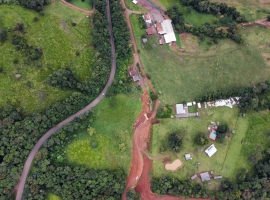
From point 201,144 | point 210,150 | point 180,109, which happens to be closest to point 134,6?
point 180,109

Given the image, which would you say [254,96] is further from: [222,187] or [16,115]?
[16,115]

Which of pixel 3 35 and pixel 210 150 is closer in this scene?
pixel 3 35

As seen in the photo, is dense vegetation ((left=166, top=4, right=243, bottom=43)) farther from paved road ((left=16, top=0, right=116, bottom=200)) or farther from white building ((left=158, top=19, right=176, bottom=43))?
paved road ((left=16, top=0, right=116, bottom=200))

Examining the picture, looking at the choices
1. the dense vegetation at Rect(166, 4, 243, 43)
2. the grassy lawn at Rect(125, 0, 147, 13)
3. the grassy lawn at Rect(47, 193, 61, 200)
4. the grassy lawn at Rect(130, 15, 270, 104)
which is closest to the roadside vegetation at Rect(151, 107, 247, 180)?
the grassy lawn at Rect(130, 15, 270, 104)

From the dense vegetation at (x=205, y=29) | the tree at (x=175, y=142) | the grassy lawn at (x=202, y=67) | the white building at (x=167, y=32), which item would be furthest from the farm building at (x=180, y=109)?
the dense vegetation at (x=205, y=29)

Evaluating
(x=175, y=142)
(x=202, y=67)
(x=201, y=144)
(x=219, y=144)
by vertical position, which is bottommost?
(x=219, y=144)

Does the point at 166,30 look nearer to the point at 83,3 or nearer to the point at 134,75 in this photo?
the point at 134,75
